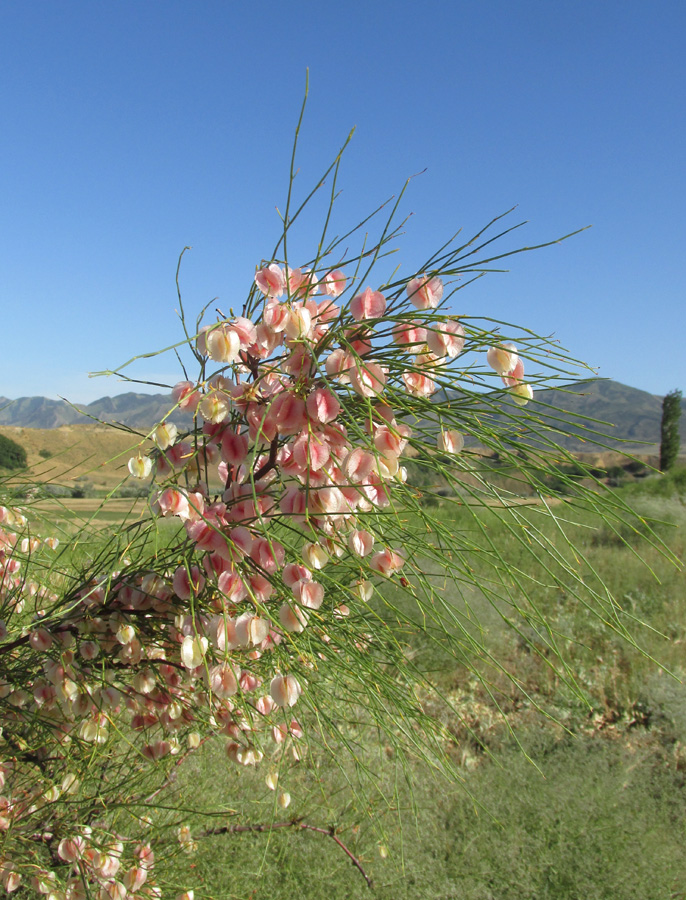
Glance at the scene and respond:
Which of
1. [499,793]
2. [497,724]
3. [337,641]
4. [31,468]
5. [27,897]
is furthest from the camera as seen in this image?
[497,724]

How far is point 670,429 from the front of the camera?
2181cm

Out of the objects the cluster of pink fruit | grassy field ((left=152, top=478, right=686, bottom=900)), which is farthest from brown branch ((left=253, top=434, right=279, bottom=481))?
grassy field ((left=152, top=478, right=686, bottom=900))

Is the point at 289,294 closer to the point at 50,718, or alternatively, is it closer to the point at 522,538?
the point at 522,538

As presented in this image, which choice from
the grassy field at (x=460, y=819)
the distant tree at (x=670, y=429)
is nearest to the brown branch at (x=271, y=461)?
the grassy field at (x=460, y=819)

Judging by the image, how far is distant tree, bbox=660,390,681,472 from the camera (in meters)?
20.8

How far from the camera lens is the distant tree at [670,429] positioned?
817 inches

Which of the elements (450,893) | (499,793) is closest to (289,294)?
(450,893)

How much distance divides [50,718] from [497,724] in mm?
3017

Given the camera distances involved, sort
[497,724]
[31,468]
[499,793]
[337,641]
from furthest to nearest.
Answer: [497,724] < [499,793] < [31,468] < [337,641]

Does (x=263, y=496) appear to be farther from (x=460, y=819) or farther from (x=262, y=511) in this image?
(x=460, y=819)

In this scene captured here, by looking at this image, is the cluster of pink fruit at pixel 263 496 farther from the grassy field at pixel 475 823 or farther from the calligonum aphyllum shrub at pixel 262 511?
the grassy field at pixel 475 823

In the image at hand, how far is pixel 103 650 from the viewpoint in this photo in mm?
1069

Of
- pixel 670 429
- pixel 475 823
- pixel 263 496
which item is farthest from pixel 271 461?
pixel 670 429

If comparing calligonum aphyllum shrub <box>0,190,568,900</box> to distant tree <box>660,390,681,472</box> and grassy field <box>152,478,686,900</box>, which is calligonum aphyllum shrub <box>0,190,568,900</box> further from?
distant tree <box>660,390,681,472</box>
